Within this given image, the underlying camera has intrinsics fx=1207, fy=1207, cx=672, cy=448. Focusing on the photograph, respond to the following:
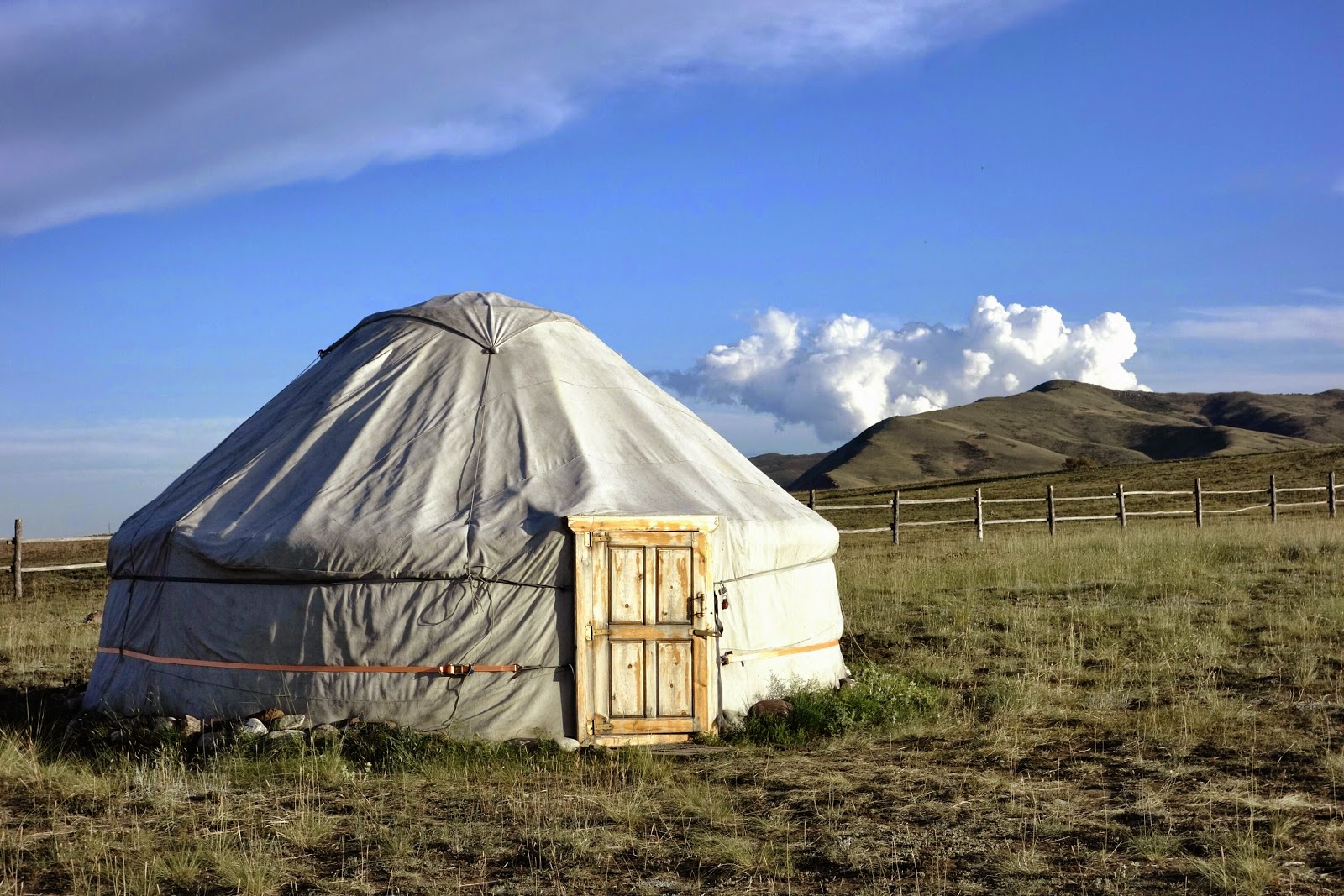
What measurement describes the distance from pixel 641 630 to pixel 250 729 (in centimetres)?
267

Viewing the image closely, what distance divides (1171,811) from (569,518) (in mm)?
4098

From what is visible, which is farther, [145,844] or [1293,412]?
[1293,412]

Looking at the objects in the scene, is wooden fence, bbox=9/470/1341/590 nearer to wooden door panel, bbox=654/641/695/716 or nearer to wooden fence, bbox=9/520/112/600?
wooden fence, bbox=9/520/112/600

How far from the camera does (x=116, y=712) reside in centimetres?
895

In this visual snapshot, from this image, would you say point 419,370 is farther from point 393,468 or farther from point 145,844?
point 145,844

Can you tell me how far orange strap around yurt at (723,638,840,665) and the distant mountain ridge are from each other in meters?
63.6

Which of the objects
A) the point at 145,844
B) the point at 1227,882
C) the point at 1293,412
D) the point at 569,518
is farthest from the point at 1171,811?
the point at 1293,412

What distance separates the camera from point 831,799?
22.7ft

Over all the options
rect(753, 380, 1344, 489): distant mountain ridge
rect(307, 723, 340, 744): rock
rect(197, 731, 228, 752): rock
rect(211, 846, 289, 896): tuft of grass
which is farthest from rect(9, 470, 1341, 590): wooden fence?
rect(753, 380, 1344, 489): distant mountain ridge

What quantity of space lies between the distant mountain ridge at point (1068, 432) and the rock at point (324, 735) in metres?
66.0

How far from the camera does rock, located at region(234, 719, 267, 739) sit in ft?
26.0

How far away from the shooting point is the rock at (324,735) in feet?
26.0

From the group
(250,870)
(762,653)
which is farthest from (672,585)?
(250,870)

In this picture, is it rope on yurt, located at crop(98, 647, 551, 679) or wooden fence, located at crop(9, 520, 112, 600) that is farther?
wooden fence, located at crop(9, 520, 112, 600)
